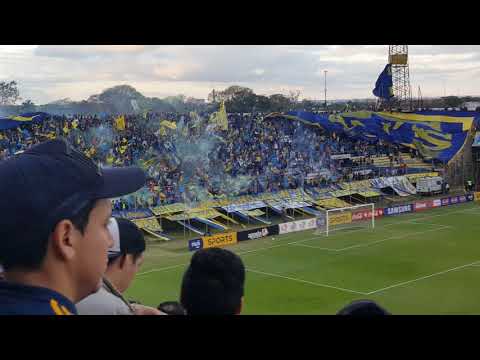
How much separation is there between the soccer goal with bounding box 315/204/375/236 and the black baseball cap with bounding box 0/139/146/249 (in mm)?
29047

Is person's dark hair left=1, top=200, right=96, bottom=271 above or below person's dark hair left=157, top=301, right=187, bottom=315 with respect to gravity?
above

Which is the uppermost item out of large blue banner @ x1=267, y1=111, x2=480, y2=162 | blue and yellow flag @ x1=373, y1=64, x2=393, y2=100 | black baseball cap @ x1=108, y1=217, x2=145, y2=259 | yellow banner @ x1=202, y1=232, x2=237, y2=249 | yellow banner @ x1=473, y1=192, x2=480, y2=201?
blue and yellow flag @ x1=373, y1=64, x2=393, y2=100

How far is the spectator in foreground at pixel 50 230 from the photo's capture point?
6.34ft

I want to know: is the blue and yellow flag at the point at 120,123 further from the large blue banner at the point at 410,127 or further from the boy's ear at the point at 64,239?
the boy's ear at the point at 64,239

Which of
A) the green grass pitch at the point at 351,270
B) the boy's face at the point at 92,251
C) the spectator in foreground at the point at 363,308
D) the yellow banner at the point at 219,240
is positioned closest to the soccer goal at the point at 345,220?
the green grass pitch at the point at 351,270

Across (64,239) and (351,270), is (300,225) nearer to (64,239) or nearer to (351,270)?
(351,270)

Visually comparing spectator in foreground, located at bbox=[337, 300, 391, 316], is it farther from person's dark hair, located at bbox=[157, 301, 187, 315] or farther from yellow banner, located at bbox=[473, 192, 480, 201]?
yellow banner, located at bbox=[473, 192, 480, 201]

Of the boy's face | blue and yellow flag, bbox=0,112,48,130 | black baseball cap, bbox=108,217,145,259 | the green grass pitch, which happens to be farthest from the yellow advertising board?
the boy's face

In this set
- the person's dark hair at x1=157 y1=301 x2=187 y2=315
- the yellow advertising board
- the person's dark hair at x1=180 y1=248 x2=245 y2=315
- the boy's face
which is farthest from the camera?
the yellow advertising board

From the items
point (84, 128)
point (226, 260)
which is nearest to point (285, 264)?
point (84, 128)

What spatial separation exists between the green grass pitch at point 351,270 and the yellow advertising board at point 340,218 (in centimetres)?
121

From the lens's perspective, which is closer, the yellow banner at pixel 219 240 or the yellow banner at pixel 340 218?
the yellow banner at pixel 219 240

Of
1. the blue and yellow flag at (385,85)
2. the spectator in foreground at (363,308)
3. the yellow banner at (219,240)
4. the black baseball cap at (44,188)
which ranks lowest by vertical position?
the yellow banner at (219,240)

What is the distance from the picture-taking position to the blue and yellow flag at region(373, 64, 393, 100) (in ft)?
187
